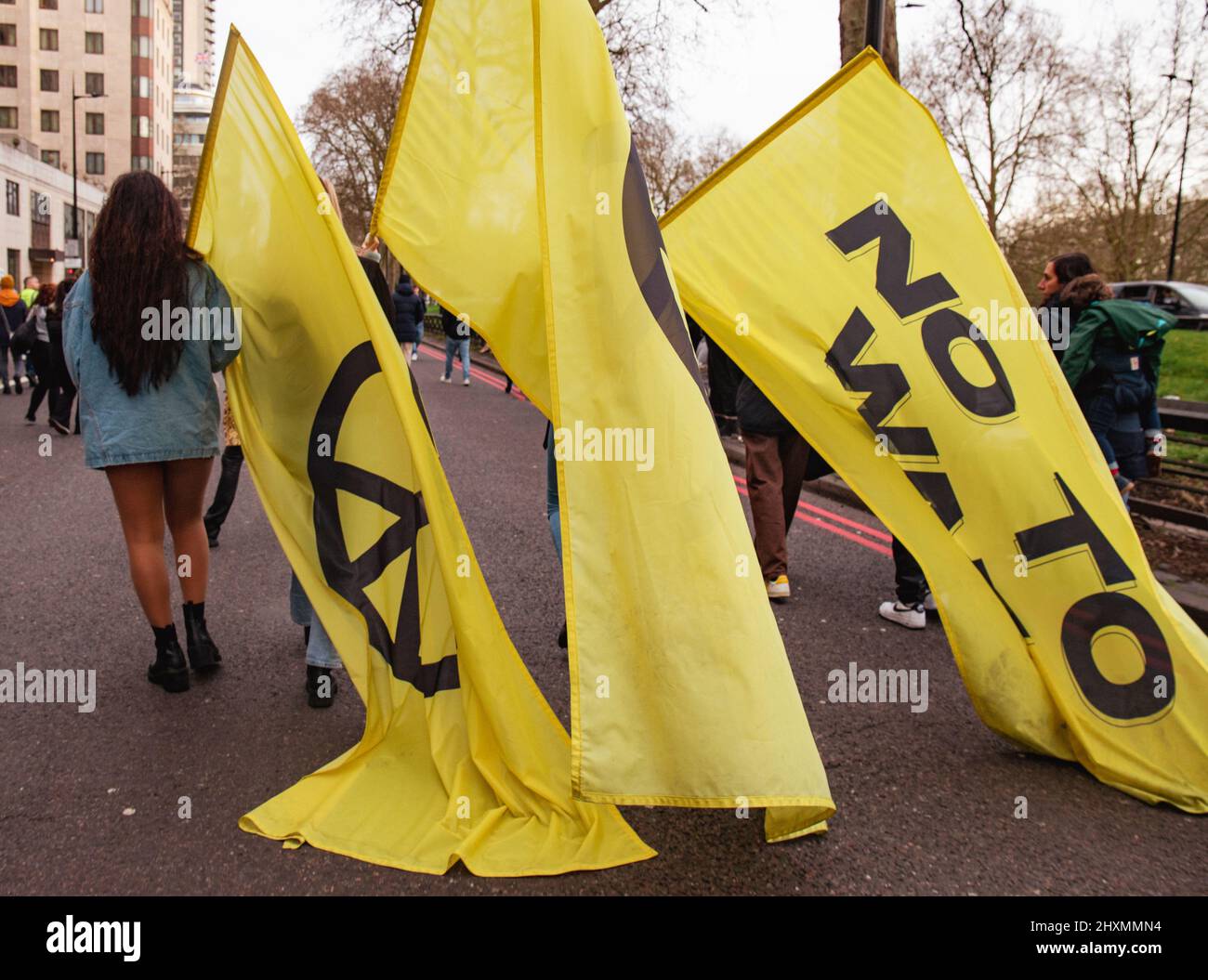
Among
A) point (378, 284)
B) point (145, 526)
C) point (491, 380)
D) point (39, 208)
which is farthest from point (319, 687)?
point (39, 208)

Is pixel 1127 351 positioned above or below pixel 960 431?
above

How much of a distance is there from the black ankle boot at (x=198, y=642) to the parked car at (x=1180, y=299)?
82.7 ft

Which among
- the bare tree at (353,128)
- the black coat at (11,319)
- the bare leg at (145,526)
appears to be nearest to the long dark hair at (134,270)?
the bare leg at (145,526)

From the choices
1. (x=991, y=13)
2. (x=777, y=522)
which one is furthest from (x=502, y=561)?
(x=991, y=13)

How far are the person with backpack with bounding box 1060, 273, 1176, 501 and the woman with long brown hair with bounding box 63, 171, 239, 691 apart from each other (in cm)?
414

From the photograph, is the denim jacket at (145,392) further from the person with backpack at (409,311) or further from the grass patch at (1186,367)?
the grass patch at (1186,367)

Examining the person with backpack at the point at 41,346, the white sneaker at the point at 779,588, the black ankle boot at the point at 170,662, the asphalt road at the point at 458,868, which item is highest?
the person with backpack at the point at 41,346

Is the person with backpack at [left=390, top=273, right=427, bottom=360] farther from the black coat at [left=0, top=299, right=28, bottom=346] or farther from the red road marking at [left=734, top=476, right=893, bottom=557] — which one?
the red road marking at [left=734, top=476, right=893, bottom=557]

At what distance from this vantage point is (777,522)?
5711 mm

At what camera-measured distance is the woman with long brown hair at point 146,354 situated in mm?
3715
